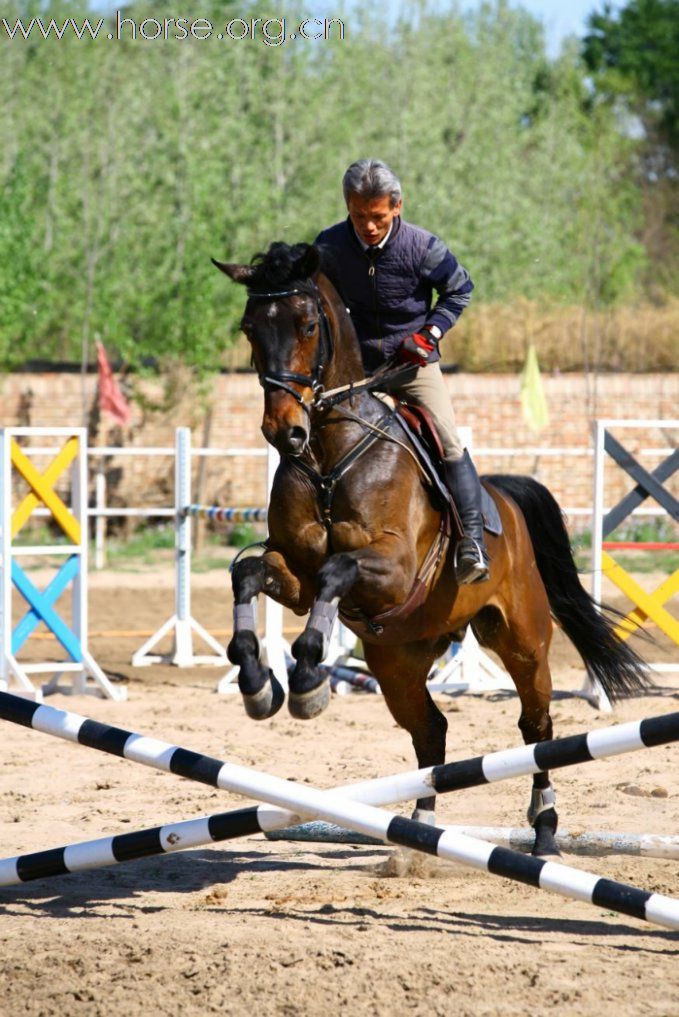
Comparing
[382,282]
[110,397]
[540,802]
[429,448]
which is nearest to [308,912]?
[540,802]

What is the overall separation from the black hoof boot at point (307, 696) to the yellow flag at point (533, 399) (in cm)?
1636

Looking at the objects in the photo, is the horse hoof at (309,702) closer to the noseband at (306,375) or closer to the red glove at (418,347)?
the noseband at (306,375)

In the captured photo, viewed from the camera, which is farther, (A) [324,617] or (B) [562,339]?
(B) [562,339]

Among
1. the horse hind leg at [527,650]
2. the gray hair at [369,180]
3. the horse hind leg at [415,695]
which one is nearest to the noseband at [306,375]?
the gray hair at [369,180]

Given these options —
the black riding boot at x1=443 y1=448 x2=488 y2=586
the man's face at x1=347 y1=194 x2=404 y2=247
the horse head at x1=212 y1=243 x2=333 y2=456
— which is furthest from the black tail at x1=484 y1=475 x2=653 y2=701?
the horse head at x1=212 y1=243 x2=333 y2=456

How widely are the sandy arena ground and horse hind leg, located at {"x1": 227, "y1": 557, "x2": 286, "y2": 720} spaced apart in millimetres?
768

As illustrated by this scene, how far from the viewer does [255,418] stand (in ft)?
73.9

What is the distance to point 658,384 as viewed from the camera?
22594 millimetres

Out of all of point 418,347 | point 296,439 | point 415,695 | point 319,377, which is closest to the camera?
point 296,439

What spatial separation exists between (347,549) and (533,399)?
642 inches

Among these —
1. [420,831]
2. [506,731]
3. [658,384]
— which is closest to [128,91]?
[658,384]

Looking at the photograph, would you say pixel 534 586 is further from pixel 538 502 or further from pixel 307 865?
pixel 307 865

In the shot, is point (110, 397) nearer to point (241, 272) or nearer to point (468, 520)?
point (468, 520)

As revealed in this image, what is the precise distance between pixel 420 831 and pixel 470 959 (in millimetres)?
433
